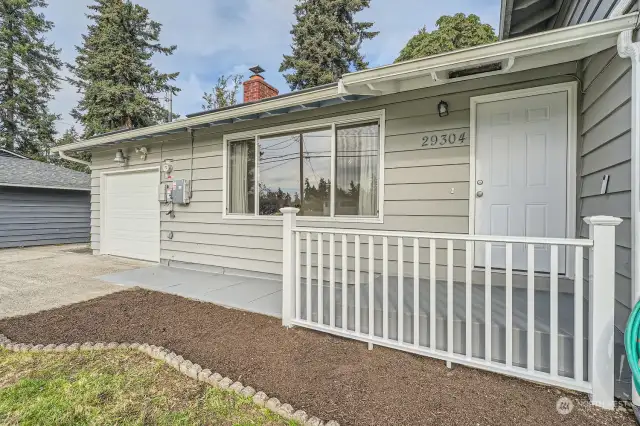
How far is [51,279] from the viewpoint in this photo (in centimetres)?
516

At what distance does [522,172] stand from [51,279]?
22.6 ft

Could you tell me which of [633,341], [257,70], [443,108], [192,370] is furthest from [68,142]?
[633,341]

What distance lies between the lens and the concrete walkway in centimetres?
378

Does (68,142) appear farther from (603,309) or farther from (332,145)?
(603,309)

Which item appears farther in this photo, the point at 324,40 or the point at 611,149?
the point at 324,40

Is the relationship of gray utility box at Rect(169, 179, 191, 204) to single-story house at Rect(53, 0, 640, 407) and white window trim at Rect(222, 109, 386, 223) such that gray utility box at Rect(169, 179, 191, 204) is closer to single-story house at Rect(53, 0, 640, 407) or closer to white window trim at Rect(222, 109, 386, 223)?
single-story house at Rect(53, 0, 640, 407)

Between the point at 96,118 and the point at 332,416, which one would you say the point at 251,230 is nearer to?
the point at 332,416

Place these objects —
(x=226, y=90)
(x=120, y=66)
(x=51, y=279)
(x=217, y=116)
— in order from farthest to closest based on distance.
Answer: (x=226, y=90), (x=120, y=66), (x=51, y=279), (x=217, y=116)

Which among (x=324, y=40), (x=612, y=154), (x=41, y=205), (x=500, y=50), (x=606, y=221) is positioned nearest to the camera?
(x=606, y=221)

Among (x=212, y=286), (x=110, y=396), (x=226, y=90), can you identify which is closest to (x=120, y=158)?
(x=212, y=286)

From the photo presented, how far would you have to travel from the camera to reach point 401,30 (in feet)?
50.1

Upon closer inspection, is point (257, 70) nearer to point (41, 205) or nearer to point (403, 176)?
point (403, 176)

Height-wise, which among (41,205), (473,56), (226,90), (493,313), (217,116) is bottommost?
(493,313)

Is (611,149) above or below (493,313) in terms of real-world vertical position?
above
